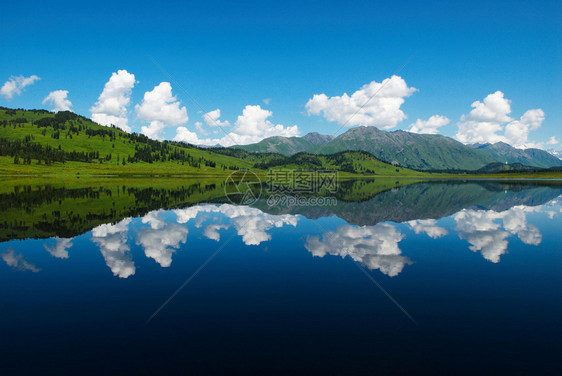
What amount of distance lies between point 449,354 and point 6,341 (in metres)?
15.5

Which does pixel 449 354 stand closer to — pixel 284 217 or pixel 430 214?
pixel 284 217

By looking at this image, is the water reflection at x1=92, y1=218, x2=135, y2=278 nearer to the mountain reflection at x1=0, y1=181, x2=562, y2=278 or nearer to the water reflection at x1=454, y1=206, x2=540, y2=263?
the mountain reflection at x1=0, y1=181, x2=562, y2=278

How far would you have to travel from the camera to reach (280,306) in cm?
1394

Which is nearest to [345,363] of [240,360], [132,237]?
[240,360]

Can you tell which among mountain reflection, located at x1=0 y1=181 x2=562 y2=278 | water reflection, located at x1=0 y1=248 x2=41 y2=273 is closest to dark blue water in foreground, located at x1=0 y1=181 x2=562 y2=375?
water reflection, located at x1=0 y1=248 x2=41 y2=273

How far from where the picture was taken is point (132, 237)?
28.0 m

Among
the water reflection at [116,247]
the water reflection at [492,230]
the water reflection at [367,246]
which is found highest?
the water reflection at [492,230]

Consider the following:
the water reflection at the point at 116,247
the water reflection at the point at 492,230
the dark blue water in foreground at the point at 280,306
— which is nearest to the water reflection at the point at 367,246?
the dark blue water in foreground at the point at 280,306

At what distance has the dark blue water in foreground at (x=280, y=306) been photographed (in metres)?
9.89

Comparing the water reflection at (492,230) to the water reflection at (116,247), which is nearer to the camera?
the water reflection at (116,247)

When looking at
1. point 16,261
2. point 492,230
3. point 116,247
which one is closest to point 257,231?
point 116,247

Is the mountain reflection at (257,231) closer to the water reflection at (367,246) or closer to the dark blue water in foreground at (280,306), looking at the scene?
the water reflection at (367,246)

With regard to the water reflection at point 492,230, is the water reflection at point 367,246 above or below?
below

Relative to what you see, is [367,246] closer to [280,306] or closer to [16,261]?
[280,306]
